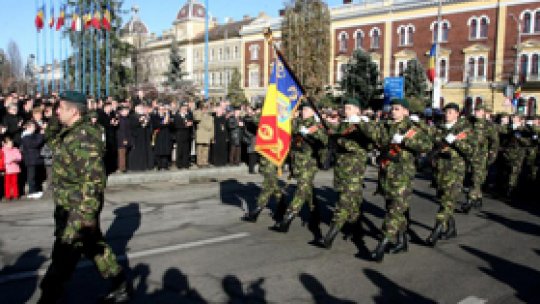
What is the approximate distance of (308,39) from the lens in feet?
184

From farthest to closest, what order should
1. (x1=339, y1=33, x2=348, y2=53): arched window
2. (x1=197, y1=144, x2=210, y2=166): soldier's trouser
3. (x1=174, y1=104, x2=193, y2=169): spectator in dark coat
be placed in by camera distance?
1. (x1=339, y1=33, x2=348, y2=53): arched window
2. (x1=197, y1=144, x2=210, y2=166): soldier's trouser
3. (x1=174, y1=104, x2=193, y2=169): spectator in dark coat

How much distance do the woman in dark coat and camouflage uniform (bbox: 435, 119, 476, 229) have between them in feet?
27.2

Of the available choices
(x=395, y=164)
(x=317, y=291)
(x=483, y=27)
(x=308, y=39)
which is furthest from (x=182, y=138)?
(x=308, y=39)

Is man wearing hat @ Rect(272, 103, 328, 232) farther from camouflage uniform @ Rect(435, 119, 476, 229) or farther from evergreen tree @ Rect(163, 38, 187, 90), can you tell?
evergreen tree @ Rect(163, 38, 187, 90)

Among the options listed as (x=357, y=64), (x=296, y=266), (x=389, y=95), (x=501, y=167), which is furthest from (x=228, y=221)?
(x=357, y=64)

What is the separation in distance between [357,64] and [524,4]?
15.0 m

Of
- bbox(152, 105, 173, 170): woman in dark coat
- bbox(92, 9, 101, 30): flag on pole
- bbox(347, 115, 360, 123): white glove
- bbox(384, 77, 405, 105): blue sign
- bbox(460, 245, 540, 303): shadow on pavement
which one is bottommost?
bbox(460, 245, 540, 303): shadow on pavement

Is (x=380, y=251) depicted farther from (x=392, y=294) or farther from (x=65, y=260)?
(x=65, y=260)

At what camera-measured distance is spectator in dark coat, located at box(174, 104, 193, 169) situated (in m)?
14.6

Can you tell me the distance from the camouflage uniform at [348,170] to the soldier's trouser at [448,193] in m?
1.39

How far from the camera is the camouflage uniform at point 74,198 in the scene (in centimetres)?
446

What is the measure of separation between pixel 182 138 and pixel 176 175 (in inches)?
57.0

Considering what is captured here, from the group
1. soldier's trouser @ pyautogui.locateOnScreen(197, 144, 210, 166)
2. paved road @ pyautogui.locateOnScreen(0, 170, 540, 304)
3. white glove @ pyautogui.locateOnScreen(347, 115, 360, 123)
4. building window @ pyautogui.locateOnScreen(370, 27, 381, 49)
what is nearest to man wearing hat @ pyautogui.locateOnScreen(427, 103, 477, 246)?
paved road @ pyautogui.locateOnScreen(0, 170, 540, 304)

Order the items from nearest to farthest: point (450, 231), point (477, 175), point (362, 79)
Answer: point (450, 231)
point (477, 175)
point (362, 79)
